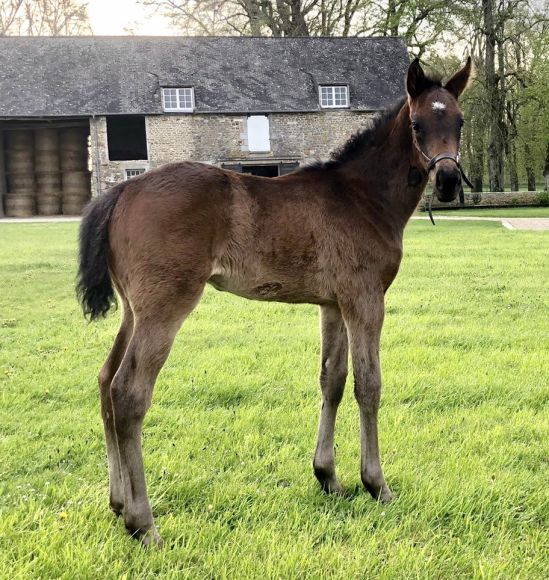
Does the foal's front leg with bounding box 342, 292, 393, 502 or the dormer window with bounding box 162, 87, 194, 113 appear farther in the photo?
the dormer window with bounding box 162, 87, 194, 113

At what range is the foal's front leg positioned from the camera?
3.14m

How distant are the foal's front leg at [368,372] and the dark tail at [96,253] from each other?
131 centimetres

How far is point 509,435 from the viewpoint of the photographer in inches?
160

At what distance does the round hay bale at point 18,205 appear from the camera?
32438mm

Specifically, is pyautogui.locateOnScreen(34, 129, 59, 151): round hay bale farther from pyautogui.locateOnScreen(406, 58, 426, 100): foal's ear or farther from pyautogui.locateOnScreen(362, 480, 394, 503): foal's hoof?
pyautogui.locateOnScreen(362, 480, 394, 503): foal's hoof

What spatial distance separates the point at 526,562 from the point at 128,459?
2007 millimetres

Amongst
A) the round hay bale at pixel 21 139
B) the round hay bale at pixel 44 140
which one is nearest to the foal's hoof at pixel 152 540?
the round hay bale at pixel 44 140

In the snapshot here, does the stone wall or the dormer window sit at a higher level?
the dormer window

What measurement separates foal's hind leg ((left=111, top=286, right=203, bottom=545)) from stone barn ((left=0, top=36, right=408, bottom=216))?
2928 cm

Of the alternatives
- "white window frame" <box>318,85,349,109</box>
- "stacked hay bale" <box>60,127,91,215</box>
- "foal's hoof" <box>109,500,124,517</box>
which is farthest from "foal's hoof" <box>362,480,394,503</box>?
"stacked hay bale" <box>60,127,91,215</box>

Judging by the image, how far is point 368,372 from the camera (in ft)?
10.4

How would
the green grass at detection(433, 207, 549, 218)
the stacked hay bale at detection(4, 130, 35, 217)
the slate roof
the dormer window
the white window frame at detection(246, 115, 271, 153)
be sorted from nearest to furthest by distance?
the green grass at detection(433, 207, 549, 218)
the slate roof
the dormer window
the white window frame at detection(246, 115, 271, 153)
the stacked hay bale at detection(4, 130, 35, 217)

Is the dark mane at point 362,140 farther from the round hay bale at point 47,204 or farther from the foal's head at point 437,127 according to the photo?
the round hay bale at point 47,204

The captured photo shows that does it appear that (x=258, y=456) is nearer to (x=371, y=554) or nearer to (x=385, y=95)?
(x=371, y=554)
